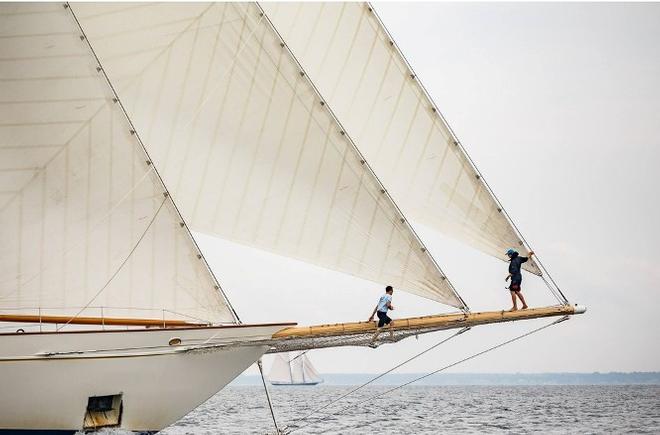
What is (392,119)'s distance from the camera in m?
21.1

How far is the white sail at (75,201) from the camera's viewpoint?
2083 centimetres

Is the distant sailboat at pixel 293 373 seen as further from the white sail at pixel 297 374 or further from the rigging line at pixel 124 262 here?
the rigging line at pixel 124 262

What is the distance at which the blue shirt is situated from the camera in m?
19.6

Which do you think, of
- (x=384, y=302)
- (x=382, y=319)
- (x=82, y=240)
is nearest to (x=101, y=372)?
(x=82, y=240)

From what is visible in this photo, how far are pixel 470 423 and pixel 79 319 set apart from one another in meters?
28.4

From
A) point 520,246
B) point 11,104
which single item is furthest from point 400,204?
point 11,104

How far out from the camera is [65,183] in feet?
69.2

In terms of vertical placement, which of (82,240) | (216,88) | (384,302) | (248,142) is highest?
(216,88)

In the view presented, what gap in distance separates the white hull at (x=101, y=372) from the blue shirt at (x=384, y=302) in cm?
248

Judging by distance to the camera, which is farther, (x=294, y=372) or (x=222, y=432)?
(x=294, y=372)

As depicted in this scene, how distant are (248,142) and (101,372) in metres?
5.73

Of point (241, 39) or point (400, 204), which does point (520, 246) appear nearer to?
point (400, 204)

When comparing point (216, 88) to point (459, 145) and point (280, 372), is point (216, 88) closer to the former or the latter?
point (459, 145)

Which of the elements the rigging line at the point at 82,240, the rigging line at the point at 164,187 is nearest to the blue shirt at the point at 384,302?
the rigging line at the point at 164,187
